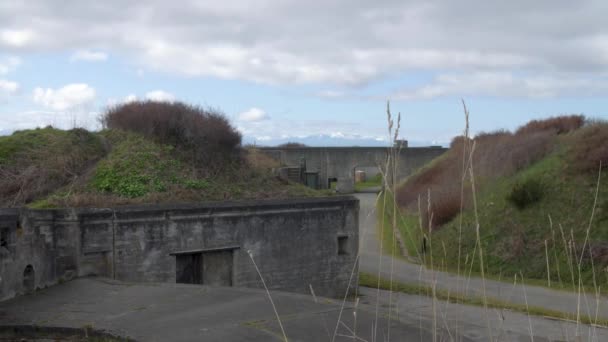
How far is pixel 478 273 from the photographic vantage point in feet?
Answer: 60.4

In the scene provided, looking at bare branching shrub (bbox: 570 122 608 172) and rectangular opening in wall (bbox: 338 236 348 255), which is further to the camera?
bare branching shrub (bbox: 570 122 608 172)

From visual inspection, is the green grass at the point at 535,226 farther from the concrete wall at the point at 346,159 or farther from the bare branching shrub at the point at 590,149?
the concrete wall at the point at 346,159

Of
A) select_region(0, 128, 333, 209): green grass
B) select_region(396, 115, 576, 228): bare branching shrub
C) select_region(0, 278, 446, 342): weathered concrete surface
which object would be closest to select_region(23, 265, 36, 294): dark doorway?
select_region(0, 278, 446, 342): weathered concrete surface

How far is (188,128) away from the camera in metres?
15.3

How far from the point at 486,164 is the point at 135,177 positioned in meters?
16.7

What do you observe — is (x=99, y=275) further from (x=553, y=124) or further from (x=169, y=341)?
(x=553, y=124)

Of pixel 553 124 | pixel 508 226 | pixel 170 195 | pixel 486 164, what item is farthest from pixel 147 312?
pixel 553 124

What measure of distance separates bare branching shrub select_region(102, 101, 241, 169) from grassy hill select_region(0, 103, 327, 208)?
0.08 ft

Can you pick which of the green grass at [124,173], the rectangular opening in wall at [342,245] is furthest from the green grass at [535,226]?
the green grass at [124,173]

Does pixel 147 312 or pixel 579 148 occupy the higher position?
pixel 579 148

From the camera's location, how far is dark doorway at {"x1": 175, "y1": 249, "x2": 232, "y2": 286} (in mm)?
12578

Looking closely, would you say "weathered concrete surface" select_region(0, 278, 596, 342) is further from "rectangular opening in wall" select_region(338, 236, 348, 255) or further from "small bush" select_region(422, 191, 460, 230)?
"small bush" select_region(422, 191, 460, 230)

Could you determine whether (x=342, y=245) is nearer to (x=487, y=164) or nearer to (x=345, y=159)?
(x=487, y=164)

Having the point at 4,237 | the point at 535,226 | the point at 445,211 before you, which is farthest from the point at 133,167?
the point at 445,211
